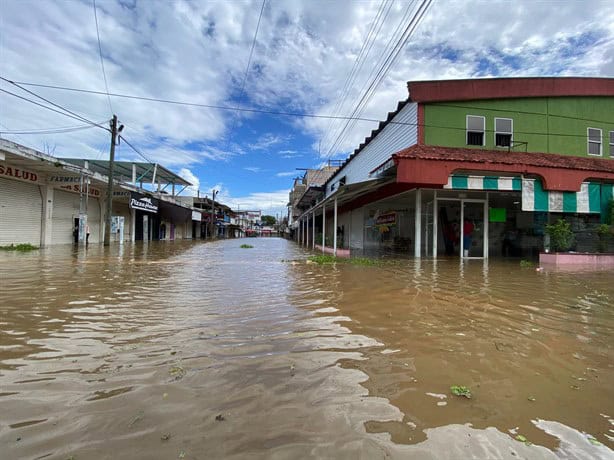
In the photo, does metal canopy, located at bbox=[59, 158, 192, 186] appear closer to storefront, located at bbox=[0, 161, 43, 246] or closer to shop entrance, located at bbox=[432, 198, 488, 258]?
storefront, located at bbox=[0, 161, 43, 246]

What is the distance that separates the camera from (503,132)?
1521 cm

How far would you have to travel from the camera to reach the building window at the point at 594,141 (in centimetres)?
1614

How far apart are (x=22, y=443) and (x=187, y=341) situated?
176 cm

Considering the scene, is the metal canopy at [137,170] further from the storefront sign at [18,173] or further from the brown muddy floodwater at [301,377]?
the brown muddy floodwater at [301,377]

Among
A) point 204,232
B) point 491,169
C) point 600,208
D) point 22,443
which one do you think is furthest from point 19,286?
point 204,232

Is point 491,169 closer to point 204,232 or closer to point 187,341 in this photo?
point 187,341

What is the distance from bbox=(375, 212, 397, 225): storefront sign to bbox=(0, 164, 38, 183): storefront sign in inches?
703

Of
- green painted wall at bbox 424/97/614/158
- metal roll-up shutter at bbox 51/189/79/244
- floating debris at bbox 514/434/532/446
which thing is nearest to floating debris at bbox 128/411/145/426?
floating debris at bbox 514/434/532/446

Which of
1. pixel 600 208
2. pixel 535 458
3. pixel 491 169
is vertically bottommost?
pixel 535 458

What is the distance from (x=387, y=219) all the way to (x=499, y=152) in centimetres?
663

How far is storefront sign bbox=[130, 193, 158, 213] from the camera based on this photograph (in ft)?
79.8

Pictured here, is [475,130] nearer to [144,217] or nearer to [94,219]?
[94,219]

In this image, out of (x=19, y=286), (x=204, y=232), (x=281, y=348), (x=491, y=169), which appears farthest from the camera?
(x=204, y=232)

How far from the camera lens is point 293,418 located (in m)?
2.29
